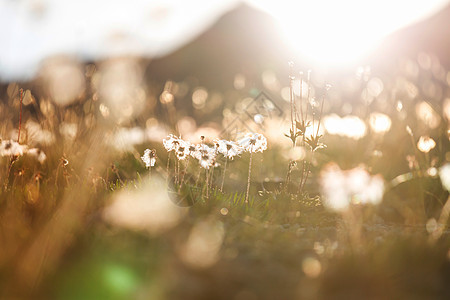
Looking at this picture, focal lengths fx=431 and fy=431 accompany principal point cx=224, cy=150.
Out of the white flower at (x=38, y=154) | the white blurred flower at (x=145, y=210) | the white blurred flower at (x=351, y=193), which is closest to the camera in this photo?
the white blurred flower at (x=145, y=210)

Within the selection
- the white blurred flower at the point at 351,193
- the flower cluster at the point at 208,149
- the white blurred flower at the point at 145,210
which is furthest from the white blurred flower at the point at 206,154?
the white blurred flower at the point at 351,193

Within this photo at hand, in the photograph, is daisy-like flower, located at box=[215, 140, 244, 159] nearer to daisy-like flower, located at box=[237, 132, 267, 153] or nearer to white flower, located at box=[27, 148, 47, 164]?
daisy-like flower, located at box=[237, 132, 267, 153]

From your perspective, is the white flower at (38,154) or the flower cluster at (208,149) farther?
the white flower at (38,154)

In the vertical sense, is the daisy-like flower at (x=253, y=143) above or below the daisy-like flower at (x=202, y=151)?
above

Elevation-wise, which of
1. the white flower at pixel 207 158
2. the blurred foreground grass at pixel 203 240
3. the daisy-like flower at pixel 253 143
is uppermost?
the daisy-like flower at pixel 253 143

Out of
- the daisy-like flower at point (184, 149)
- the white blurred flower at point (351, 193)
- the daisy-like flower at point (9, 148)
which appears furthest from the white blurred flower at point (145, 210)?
the white blurred flower at point (351, 193)

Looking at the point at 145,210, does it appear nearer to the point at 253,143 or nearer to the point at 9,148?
the point at 253,143

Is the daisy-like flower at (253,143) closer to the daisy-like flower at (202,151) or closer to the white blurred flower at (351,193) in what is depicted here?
the daisy-like flower at (202,151)

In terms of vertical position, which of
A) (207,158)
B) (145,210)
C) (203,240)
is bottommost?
(203,240)

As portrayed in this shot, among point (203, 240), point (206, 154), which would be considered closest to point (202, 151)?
point (206, 154)

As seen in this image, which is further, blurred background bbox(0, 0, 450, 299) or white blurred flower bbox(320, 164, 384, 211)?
white blurred flower bbox(320, 164, 384, 211)

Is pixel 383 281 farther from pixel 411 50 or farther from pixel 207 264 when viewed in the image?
pixel 411 50

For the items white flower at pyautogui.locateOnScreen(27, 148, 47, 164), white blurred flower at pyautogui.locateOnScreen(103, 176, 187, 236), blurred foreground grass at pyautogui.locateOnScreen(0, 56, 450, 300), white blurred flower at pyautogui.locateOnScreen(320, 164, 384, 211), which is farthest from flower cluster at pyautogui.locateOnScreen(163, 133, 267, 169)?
white flower at pyautogui.locateOnScreen(27, 148, 47, 164)

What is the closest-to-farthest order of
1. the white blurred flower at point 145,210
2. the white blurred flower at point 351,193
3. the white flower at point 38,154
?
the white blurred flower at point 145,210 < the white blurred flower at point 351,193 < the white flower at point 38,154
